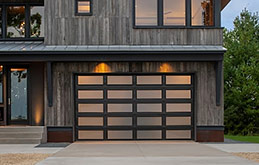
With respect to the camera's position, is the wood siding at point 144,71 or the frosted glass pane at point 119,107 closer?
the wood siding at point 144,71

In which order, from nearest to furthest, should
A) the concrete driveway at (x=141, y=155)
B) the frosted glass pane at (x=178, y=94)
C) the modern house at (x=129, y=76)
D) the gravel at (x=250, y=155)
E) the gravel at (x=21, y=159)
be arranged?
the concrete driveway at (x=141, y=155) → the gravel at (x=21, y=159) → the gravel at (x=250, y=155) → the modern house at (x=129, y=76) → the frosted glass pane at (x=178, y=94)

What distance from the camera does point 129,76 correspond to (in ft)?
49.2

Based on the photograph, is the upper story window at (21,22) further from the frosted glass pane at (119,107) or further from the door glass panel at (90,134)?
the door glass panel at (90,134)

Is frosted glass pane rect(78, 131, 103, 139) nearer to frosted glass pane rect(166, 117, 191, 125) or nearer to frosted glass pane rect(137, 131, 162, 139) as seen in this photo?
frosted glass pane rect(137, 131, 162, 139)

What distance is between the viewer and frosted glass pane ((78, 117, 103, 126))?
14930 mm

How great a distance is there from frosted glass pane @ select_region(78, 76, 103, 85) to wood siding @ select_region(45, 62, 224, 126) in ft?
1.08

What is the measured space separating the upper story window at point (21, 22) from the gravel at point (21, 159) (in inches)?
245

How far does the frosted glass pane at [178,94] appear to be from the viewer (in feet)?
49.0

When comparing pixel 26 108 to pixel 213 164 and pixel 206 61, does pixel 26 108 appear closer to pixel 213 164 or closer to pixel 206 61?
pixel 206 61

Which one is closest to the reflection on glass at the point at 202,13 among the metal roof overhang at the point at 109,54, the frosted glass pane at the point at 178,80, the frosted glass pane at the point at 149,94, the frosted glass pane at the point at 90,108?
the metal roof overhang at the point at 109,54

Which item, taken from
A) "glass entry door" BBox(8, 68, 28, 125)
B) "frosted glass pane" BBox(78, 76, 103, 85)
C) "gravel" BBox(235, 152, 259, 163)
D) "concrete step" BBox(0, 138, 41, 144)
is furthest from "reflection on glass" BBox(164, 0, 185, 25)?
"concrete step" BBox(0, 138, 41, 144)

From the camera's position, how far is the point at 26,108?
15.4 m

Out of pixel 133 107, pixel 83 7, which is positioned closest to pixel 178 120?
pixel 133 107

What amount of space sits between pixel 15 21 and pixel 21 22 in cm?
24
